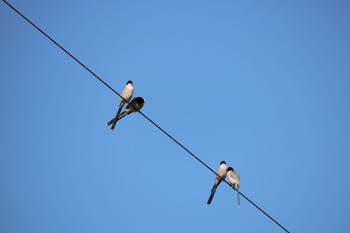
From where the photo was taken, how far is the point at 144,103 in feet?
33.7

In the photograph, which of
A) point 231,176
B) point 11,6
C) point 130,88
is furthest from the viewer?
point 130,88

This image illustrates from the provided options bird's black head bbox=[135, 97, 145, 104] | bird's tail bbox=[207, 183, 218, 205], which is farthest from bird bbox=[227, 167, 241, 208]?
bird's black head bbox=[135, 97, 145, 104]

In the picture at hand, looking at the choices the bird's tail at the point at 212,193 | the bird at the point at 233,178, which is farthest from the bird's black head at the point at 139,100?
the bird at the point at 233,178

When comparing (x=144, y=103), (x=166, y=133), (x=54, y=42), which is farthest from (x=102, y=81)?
(x=144, y=103)

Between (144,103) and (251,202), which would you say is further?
(144,103)

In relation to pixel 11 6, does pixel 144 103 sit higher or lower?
higher

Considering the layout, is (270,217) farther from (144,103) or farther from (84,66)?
(144,103)

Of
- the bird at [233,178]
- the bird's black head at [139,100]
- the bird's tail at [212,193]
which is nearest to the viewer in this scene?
the bird's tail at [212,193]

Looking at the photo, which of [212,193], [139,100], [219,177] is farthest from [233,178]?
[139,100]

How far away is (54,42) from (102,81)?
0.83 meters

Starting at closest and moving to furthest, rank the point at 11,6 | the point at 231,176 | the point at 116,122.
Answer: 1. the point at 11,6
2. the point at 116,122
3. the point at 231,176

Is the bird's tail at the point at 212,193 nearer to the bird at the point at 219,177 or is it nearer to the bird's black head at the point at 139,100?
the bird at the point at 219,177

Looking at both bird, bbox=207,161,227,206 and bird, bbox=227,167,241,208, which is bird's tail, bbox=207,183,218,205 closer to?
bird, bbox=207,161,227,206

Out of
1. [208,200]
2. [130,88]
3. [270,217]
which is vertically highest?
[130,88]
